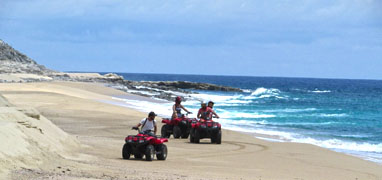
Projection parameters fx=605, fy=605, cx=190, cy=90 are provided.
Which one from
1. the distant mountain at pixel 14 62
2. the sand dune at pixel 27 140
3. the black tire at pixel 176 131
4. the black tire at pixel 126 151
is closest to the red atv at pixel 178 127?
the black tire at pixel 176 131

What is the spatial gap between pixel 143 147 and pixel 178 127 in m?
7.24

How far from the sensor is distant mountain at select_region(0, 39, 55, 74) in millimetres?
74738

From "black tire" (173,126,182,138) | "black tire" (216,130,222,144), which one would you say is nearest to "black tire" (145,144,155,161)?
"black tire" (216,130,222,144)

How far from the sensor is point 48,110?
93.7ft

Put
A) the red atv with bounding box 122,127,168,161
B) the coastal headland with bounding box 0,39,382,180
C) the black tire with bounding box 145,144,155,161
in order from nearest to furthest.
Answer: the coastal headland with bounding box 0,39,382,180, the black tire with bounding box 145,144,155,161, the red atv with bounding box 122,127,168,161

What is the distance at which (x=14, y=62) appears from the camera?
82.0m

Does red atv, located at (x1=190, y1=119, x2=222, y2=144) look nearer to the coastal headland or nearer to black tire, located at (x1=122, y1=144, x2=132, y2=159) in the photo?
the coastal headland

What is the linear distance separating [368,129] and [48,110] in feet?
56.0

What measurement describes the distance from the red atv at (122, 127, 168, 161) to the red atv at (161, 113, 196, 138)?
6.96m

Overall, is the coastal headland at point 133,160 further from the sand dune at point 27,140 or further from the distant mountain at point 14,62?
the distant mountain at point 14,62

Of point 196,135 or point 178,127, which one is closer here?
point 196,135

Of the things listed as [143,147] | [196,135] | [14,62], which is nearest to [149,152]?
[143,147]

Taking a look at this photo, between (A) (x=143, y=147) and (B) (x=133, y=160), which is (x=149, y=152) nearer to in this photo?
(A) (x=143, y=147)

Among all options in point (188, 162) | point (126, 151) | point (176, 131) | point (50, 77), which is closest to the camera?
point (126, 151)
